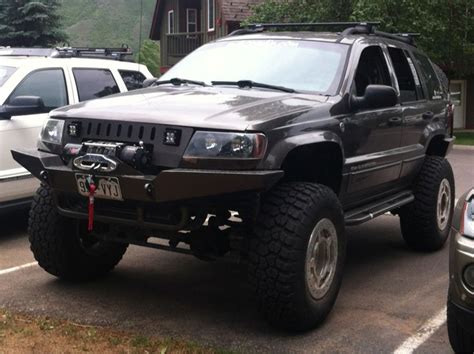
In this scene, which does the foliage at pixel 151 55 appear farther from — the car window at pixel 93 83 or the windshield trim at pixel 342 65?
the windshield trim at pixel 342 65

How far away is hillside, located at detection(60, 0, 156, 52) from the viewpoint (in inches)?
2803

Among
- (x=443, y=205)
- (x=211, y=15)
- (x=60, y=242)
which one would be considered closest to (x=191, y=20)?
(x=211, y=15)

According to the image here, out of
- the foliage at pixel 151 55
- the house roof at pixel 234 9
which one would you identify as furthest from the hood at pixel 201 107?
the foliage at pixel 151 55

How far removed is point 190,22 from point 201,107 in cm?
3012

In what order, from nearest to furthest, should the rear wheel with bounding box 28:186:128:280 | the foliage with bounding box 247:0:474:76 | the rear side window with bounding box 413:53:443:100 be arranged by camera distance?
the rear wheel with bounding box 28:186:128:280, the rear side window with bounding box 413:53:443:100, the foliage with bounding box 247:0:474:76

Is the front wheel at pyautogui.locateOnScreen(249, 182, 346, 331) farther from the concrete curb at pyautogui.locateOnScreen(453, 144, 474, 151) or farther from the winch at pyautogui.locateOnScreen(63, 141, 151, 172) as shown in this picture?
the concrete curb at pyautogui.locateOnScreen(453, 144, 474, 151)

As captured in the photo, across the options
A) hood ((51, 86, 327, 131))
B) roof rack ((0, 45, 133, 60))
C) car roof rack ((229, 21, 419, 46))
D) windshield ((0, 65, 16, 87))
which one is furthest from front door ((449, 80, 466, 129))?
hood ((51, 86, 327, 131))

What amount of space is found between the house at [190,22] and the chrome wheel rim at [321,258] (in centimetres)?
2290

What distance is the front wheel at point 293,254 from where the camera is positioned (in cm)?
426

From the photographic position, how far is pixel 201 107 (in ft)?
14.7

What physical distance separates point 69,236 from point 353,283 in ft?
7.71

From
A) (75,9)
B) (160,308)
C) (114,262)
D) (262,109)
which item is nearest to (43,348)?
(160,308)

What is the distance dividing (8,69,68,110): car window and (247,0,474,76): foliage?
11524mm

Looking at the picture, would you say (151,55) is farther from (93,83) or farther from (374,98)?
(374,98)
